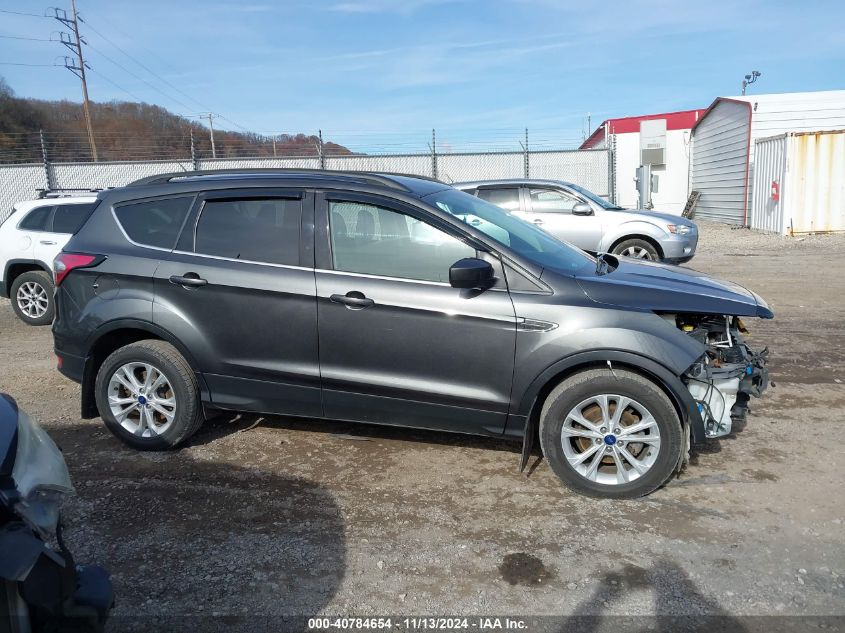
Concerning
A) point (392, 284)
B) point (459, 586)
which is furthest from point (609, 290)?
point (459, 586)

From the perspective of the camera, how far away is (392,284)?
398 cm

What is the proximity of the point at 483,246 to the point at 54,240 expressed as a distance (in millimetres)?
7217

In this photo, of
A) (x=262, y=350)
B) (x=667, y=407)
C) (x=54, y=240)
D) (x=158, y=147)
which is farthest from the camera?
(x=158, y=147)

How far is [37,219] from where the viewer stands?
8.98 meters

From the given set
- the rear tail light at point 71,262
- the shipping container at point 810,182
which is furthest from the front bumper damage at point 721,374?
the shipping container at point 810,182

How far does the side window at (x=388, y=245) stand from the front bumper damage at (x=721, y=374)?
4.72 ft

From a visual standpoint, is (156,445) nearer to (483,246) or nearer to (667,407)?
(483,246)

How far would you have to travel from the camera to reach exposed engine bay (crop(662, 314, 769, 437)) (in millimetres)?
3775

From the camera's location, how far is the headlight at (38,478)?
6.55 ft

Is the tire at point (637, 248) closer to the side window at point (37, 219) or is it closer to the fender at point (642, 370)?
the fender at point (642, 370)

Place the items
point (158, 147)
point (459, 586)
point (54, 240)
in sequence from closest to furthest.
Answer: point (459, 586), point (54, 240), point (158, 147)

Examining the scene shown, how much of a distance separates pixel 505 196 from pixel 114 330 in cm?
763

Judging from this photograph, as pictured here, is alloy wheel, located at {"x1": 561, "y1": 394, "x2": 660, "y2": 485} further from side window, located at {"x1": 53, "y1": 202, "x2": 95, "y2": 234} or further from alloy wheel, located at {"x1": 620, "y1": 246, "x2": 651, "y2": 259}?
side window, located at {"x1": 53, "y1": 202, "x2": 95, "y2": 234}

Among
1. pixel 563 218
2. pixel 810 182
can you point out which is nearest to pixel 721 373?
pixel 563 218
